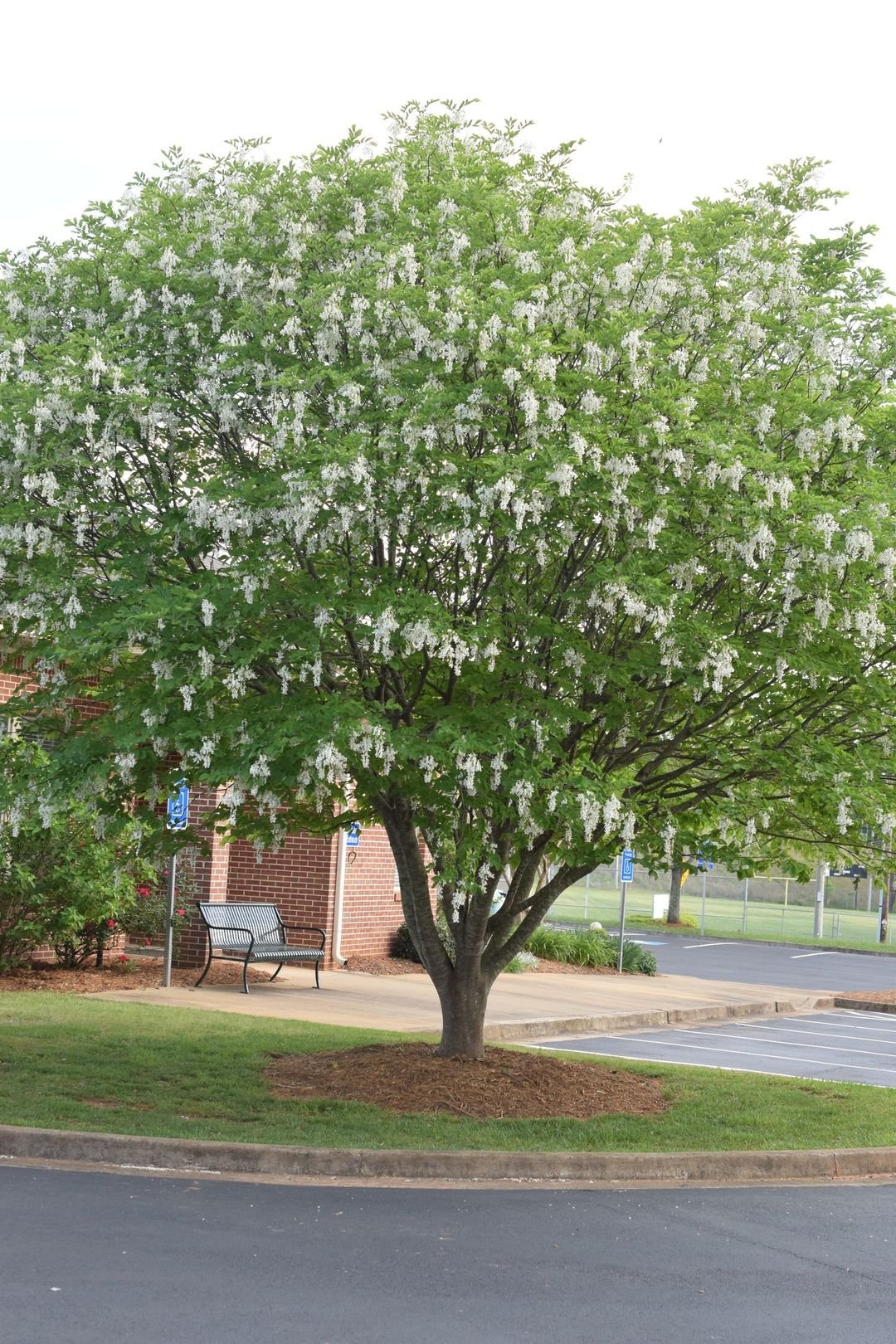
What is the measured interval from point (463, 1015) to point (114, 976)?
23.0ft

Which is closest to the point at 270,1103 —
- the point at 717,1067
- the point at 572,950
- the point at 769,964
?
the point at 717,1067

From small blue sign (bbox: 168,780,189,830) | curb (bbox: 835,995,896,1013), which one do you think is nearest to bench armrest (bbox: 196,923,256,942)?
small blue sign (bbox: 168,780,189,830)

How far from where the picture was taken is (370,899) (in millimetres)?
23203

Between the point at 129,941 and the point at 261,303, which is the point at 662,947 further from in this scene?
the point at 261,303

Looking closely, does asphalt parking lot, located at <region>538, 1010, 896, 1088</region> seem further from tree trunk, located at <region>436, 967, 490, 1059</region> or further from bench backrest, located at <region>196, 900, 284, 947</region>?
bench backrest, located at <region>196, 900, 284, 947</region>

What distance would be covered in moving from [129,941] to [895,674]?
46.5 feet

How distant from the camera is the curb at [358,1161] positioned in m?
9.28

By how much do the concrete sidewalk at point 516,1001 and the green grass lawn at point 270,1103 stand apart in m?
2.11

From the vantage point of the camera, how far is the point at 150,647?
990cm

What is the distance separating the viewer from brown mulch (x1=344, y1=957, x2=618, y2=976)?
22391mm

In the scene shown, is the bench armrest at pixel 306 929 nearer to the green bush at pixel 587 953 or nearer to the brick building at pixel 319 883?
the brick building at pixel 319 883

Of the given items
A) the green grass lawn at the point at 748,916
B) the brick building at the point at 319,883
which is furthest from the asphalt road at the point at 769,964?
the brick building at the point at 319,883

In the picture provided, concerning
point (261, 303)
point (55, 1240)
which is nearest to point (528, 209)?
point (261, 303)

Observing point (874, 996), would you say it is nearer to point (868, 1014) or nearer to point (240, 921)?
point (868, 1014)
